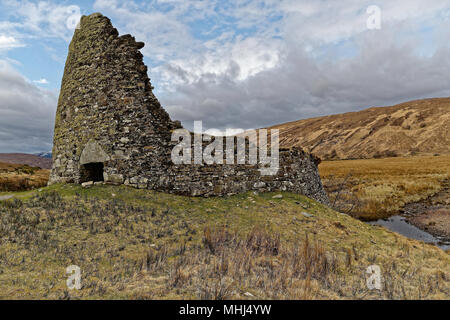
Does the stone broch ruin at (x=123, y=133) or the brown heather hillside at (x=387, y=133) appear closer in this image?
the stone broch ruin at (x=123, y=133)

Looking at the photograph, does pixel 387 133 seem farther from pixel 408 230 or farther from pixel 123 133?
pixel 123 133

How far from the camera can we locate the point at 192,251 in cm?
570

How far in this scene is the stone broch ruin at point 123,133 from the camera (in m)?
9.49

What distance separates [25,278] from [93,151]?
643 cm

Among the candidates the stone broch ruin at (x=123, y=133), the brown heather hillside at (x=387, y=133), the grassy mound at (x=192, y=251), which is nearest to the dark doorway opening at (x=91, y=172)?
the stone broch ruin at (x=123, y=133)

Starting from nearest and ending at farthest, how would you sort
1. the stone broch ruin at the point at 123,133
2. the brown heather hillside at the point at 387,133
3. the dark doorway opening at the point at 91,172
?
the stone broch ruin at the point at 123,133 < the dark doorway opening at the point at 91,172 < the brown heather hillside at the point at 387,133

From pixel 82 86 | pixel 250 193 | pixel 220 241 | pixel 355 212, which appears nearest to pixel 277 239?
pixel 220 241

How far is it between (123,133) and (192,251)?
583cm

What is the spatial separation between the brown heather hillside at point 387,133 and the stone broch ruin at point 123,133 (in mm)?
84366

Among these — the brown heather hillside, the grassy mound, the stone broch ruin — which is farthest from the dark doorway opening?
the brown heather hillside

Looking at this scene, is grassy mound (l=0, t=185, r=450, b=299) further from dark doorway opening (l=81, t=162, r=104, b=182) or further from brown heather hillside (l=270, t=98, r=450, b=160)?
brown heather hillside (l=270, t=98, r=450, b=160)

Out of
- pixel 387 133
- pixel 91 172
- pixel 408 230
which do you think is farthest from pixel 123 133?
pixel 387 133

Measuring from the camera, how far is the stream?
13.4m

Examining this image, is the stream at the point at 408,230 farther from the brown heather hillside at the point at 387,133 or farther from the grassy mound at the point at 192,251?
the brown heather hillside at the point at 387,133
